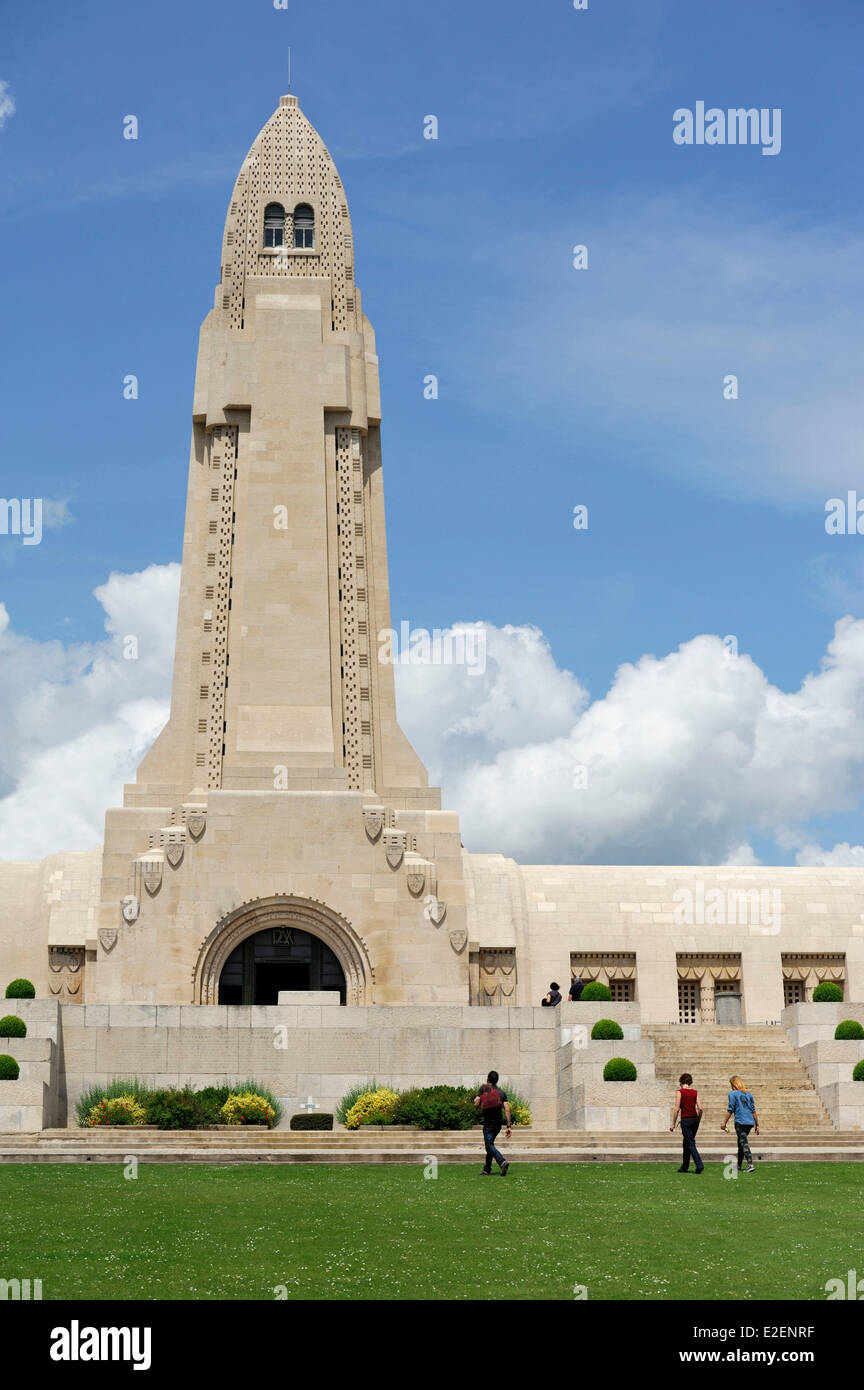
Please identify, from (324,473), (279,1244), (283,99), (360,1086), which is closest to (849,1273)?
(279,1244)

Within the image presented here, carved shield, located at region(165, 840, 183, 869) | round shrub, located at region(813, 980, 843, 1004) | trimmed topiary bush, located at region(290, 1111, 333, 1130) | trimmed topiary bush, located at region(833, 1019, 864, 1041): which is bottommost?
trimmed topiary bush, located at region(290, 1111, 333, 1130)

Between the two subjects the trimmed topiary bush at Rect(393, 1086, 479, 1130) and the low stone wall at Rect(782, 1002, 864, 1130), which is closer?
the trimmed topiary bush at Rect(393, 1086, 479, 1130)

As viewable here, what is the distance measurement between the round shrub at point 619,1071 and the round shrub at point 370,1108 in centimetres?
470

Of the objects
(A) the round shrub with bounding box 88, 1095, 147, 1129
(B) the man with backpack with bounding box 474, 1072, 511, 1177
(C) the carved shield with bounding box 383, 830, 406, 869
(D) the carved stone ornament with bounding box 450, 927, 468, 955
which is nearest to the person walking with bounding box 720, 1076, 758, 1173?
(B) the man with backpack with bounding box 474, 1072, 511, 1177

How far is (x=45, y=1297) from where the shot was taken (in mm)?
12102

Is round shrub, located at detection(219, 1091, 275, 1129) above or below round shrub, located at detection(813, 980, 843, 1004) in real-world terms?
below

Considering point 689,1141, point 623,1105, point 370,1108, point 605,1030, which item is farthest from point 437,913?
point 689,1141

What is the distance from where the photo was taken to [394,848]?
44.1 metres

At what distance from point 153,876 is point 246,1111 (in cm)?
1101

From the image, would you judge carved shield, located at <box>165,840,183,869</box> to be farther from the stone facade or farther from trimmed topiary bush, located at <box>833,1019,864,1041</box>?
trimmed topiary bush, located at <box>833,1019,864,1041</box>

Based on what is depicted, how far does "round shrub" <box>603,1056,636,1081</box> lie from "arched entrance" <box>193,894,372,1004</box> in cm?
1066

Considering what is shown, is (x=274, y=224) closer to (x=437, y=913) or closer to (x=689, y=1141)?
(x=437, y=913)

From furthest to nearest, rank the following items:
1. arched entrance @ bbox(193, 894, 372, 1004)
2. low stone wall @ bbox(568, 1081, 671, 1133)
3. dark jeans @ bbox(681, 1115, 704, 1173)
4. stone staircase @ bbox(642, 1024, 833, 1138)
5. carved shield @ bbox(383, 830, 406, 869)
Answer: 1. carved shield @ bbox(383, 830, 406, 869)
2. arched entrance @ bbox(193, 894, 372, 1004)
3. stone staircase @ bbox(642, 1024, 833, 1138)
4. low stone wall @ bbox(568, 1081, 671, 1133)
5. dark jeans @ bbox(681, 1115, 704, 1173)

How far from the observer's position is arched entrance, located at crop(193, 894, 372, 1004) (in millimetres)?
43250
